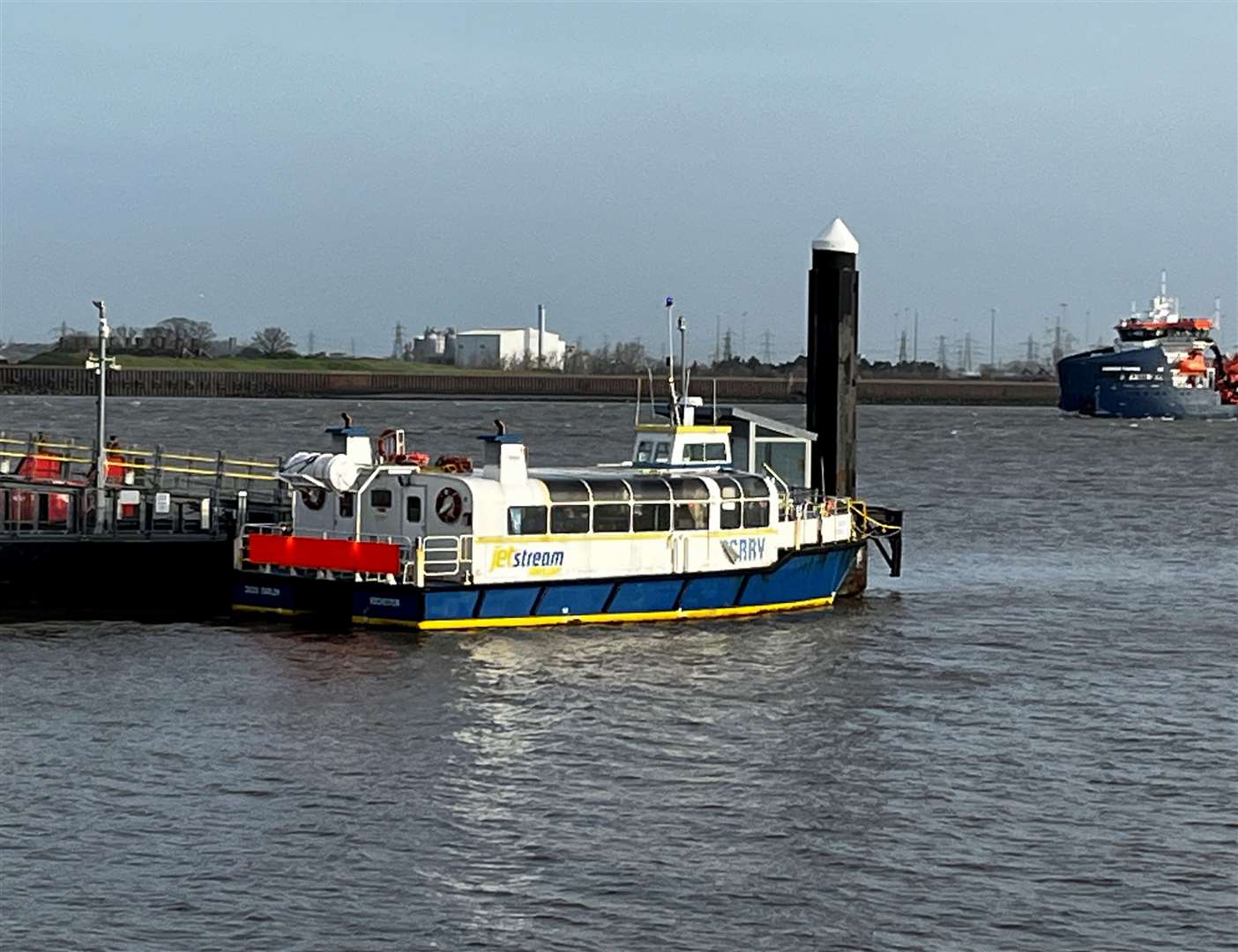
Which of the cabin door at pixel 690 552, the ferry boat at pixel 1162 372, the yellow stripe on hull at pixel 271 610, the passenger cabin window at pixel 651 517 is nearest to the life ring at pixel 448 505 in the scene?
the yellow stripe on hull at pixel 271 610

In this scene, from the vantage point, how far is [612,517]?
4212 cm

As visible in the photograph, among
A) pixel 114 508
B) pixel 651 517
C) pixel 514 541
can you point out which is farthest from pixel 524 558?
pixel 114 508

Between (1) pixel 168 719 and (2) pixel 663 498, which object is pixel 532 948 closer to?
(1) pixel 168 719

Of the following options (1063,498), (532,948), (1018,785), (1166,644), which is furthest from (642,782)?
(1063,498)

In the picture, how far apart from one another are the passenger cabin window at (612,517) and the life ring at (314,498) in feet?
18.7

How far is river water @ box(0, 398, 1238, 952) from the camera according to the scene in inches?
909

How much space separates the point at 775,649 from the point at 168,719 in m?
13.4

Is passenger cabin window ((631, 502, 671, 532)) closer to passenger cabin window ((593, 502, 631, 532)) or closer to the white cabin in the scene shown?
the white cabin

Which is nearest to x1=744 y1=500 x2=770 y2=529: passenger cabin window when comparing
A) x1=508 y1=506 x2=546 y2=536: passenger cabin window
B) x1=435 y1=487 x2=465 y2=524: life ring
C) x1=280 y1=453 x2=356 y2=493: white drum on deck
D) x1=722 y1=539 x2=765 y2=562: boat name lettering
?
x1=722 y1=539 x2=765 y2=562: boat name lettering

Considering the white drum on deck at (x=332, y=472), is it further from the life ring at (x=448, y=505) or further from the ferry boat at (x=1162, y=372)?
the ferry boat at (x=1162, y=372)

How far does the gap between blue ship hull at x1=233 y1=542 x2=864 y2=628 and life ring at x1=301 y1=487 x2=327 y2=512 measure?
178cm

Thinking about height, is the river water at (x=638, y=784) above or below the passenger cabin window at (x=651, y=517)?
below

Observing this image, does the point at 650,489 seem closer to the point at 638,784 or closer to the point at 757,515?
the point at 757,515

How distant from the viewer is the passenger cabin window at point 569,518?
41.3 metres
